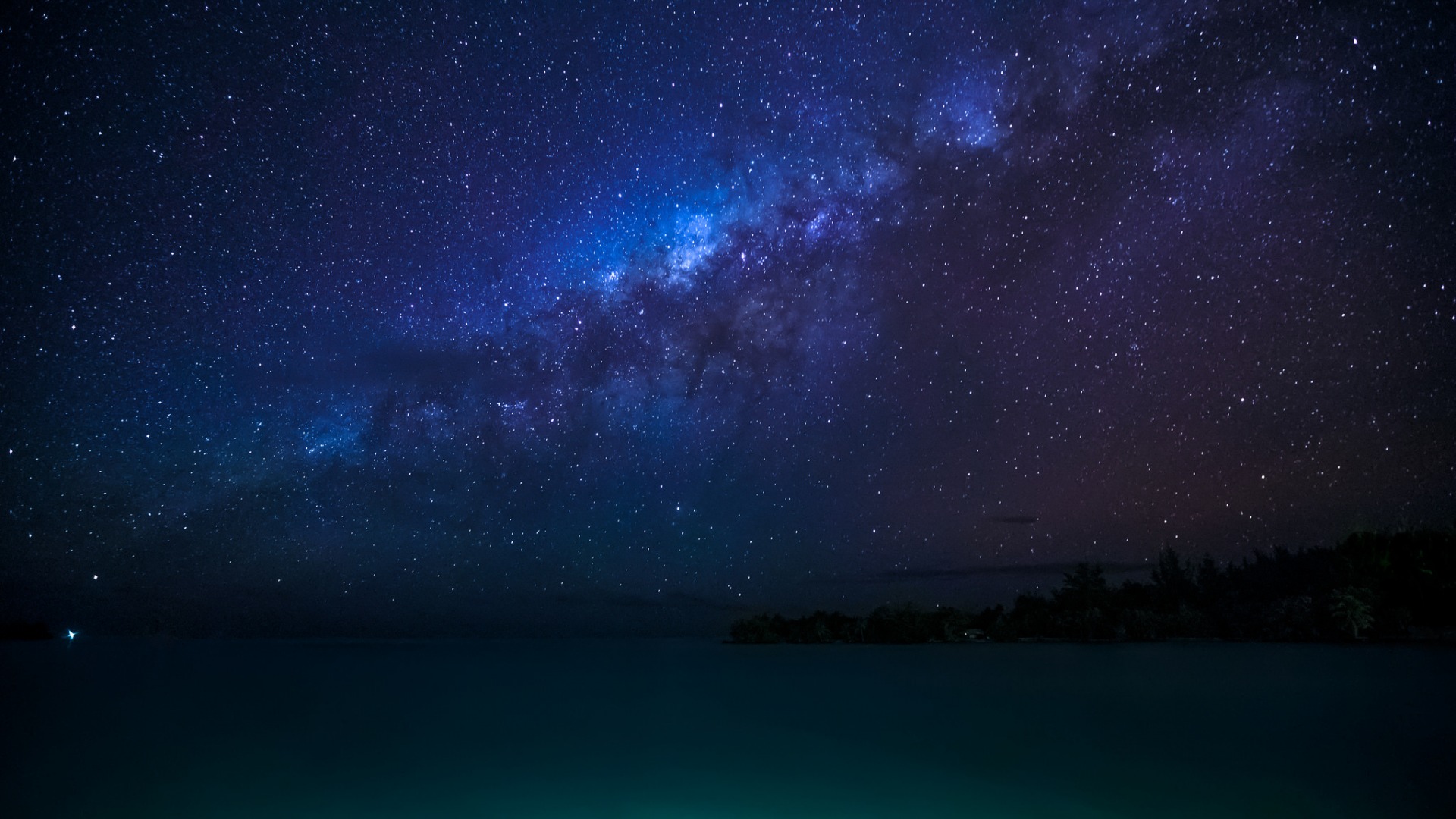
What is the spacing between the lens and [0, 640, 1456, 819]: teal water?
1299cm

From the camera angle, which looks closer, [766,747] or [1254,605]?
[766,747]

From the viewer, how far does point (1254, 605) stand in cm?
6184

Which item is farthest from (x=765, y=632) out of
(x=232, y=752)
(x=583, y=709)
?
(x=232, y=752)

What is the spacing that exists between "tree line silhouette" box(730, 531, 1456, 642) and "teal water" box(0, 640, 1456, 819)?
745 inches

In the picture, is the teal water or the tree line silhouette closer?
the teal water

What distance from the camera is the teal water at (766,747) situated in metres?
13.0

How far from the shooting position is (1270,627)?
59.1 m

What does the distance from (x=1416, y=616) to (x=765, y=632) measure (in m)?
68.0

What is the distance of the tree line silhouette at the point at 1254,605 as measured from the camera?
A: 167 ft

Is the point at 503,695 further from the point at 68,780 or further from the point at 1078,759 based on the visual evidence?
the point at 1078,759

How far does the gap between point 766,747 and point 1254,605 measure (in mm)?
59898

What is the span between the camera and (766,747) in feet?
62.3

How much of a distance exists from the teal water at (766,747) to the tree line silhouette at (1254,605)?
18932mm

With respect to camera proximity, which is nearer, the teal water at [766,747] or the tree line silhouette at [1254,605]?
the teal water at [766,747]
